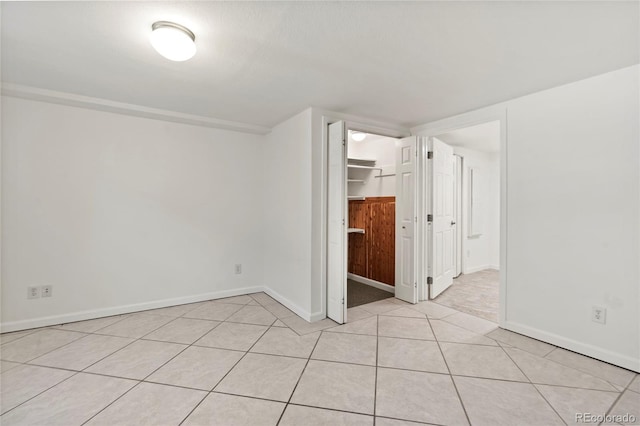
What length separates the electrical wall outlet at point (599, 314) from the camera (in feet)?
7.26

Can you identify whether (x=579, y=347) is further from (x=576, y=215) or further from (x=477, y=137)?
(x=477, y=137)

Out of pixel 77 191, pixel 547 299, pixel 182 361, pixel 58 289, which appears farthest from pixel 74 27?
pixel 547 299

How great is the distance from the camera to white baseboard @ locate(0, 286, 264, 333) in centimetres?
274

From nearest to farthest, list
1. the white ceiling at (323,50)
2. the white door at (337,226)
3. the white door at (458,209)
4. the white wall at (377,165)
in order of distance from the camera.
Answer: the white ceiling at (323,50)
the white door at (337,226)
the white wall at (377,165)
the white door at (458,209)

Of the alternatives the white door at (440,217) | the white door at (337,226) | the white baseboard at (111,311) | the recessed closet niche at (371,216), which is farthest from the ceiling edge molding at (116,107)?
the white door at (440,217)

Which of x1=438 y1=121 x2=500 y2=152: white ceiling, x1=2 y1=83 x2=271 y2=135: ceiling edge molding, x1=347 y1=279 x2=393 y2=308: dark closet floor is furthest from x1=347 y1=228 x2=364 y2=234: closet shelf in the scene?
x1=2 y1=83 x2=271 y2=135: ceiling edge molding

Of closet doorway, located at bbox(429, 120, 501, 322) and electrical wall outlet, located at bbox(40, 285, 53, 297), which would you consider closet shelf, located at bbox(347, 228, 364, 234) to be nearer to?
closet doorway, located at bbox(429, 120, 501, 322)

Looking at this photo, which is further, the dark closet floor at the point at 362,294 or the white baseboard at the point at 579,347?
the dark closet floor at the point at 362,294

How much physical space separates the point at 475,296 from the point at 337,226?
238 cm

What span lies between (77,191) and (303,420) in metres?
3.19

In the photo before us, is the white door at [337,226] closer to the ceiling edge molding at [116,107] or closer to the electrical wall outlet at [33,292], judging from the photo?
the ceiling edge molding at [116,107]

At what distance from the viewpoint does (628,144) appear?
2.12 meters

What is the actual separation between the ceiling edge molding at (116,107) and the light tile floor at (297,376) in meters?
2.28

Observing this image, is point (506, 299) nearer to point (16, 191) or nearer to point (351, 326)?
point (351, 326)
